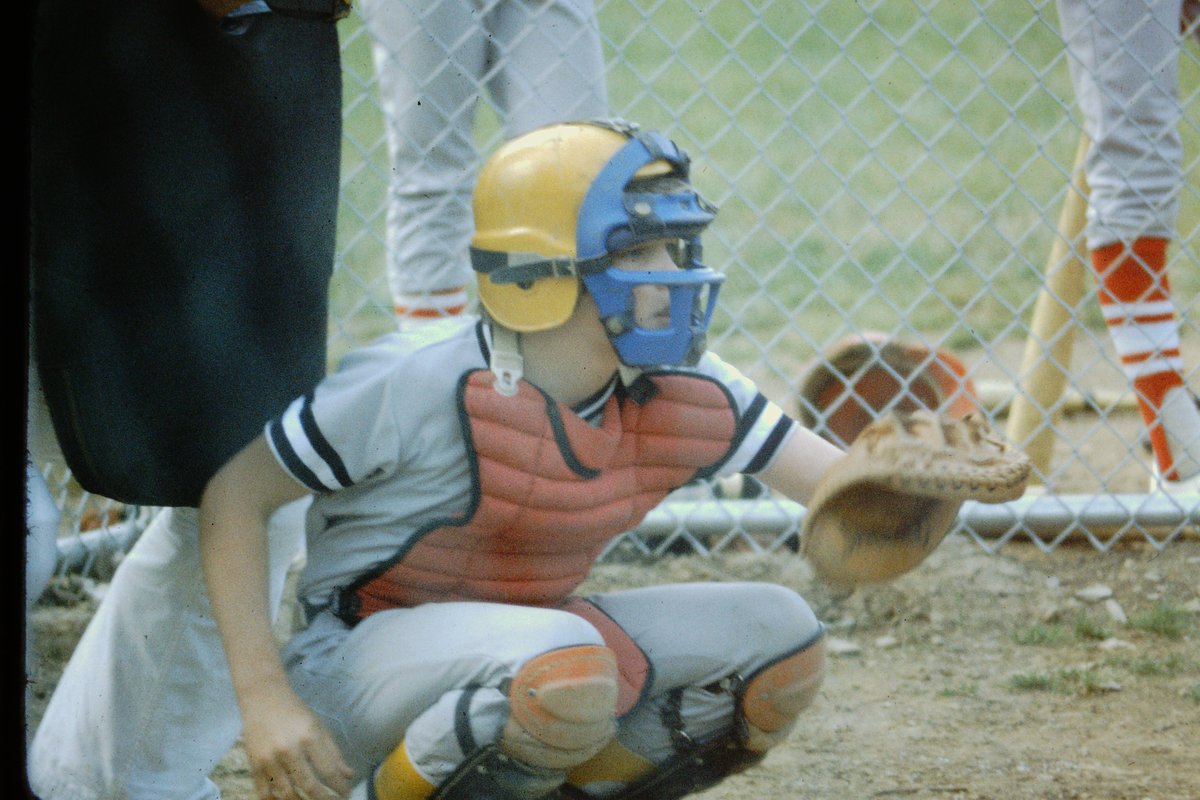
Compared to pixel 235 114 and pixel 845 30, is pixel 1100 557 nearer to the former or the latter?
pixel 235 114

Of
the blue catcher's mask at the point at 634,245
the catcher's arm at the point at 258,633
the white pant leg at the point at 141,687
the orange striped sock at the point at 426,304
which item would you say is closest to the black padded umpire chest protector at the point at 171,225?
the catcher's arm at the point at 258,633

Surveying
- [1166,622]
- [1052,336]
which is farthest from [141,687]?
[1052,336]

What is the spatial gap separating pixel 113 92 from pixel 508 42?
1.11m

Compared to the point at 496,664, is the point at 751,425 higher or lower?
higher

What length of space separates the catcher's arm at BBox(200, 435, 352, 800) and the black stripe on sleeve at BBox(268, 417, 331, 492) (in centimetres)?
2

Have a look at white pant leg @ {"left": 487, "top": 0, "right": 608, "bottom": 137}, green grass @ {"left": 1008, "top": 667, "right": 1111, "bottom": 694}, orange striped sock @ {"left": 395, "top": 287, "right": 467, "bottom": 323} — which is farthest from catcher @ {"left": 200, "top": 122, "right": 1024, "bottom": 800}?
orange striped sock @ {"left": 395, "top": 287, "right": 467, "bottom": 323}

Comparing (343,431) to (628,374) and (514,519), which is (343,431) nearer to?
(514,519)

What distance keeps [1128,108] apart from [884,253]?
10.9 ft

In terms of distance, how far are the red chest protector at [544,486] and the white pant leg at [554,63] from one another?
0.81 metres

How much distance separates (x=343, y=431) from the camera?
1.86 metres

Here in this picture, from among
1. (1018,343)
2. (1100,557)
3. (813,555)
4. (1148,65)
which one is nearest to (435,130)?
(813,555)

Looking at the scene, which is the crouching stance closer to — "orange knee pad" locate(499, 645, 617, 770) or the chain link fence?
"orange knee pad" locate(499, 645, 617, 770)

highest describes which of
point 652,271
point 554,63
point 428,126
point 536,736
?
point 554,63

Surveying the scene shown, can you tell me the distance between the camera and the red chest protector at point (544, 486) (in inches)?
74.3
